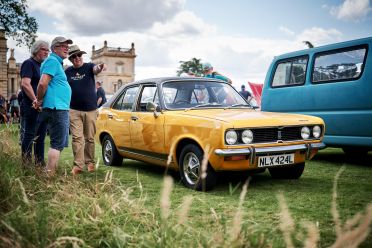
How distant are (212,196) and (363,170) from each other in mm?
3072

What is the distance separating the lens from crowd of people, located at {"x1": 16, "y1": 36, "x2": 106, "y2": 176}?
5051 millimetres

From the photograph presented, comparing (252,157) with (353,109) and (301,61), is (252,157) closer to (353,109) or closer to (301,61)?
(353,109)

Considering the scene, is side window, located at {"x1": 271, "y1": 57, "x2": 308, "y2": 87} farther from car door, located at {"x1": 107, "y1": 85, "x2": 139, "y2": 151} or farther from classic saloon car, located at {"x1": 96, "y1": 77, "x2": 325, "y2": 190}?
car door, located at {"x1": 107, "y1": 85, "x2": 139, "y2": 151}

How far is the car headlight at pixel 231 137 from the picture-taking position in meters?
4.55

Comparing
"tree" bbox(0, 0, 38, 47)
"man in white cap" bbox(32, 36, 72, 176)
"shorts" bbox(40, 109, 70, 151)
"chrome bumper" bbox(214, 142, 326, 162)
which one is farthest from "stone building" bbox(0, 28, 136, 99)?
"chrome bumper" bbox(214, 142, 326, 162)

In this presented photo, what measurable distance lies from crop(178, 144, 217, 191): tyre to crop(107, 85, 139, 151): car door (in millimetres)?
1619

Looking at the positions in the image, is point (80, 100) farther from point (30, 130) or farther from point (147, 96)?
point (147, 96)

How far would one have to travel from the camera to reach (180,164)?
16.9ft

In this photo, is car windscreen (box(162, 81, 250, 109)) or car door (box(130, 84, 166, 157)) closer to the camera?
car door (box(130, 84, 166, 157))

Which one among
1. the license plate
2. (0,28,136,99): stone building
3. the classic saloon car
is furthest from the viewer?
(0,28,136,99): stone building

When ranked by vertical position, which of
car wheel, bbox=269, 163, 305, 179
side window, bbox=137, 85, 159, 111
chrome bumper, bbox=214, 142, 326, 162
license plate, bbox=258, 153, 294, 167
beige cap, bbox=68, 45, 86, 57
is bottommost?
car wheel, bbox=269, 163, 305, 179

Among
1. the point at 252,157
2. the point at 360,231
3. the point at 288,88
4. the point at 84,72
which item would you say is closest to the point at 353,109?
the point at 288,88

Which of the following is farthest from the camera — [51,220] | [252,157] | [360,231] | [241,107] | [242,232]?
[241,107]

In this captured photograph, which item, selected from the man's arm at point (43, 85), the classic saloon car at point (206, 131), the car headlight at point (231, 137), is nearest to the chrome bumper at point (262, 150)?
the classic saloon car at point (206, 131)
